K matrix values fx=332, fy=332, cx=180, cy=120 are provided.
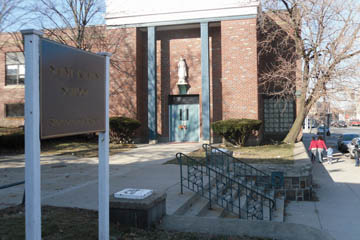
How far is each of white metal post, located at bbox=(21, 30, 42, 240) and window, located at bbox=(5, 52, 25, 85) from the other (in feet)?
75.0

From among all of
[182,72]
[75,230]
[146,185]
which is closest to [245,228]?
[75,230]

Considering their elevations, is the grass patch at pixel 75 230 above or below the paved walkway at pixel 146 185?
above

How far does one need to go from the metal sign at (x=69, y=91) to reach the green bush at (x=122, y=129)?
14140 mm

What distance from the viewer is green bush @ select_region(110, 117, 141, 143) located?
1777 centimetres

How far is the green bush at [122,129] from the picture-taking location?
58.3 feet

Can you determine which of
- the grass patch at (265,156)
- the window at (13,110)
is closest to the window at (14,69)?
the window at (13,110)

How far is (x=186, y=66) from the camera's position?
66.6 ft

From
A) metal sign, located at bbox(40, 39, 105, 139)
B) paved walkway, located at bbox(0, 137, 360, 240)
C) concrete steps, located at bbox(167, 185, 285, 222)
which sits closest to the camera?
metal sign, located at bbox(40, 39, 105, 139)

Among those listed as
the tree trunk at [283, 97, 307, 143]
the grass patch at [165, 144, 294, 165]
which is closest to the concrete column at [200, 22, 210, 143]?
the grass patch at [165, 144, 294, 165]

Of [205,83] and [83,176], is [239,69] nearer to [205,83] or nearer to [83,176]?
[205,83]

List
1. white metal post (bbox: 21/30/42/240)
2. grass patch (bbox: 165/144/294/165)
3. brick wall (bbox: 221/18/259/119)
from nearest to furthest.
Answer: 1. white metal post (bbox: 21/30/42/240)
2. grass patch (bbox: 165/144/294/165)
3. brick wall (bbox: 221/18/259/119)

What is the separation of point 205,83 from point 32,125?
16.6 m

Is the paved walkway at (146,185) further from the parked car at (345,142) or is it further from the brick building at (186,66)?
the parked car at (345,142)

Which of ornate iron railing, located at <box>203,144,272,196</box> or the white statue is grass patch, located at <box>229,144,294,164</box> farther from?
the white statue
